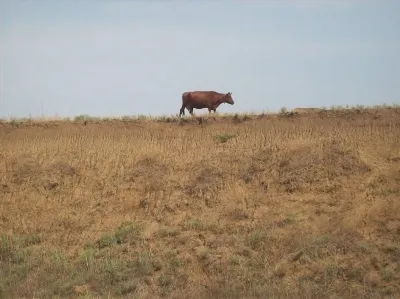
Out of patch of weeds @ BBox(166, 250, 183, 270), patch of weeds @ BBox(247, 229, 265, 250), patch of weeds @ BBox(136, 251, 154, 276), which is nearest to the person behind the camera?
patch of weeds @ BBox(136, 251, 154, 276)

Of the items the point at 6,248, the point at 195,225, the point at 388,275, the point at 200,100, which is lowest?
the point at 388,275

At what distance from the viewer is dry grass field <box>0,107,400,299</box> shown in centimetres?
1560

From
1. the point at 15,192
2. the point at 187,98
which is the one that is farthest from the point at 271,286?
the point at 187,98

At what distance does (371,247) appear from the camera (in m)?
15.8

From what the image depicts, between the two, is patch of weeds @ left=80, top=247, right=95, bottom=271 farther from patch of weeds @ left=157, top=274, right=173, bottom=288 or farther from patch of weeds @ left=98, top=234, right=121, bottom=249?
patch of weeds @ left=157, top=274, right=173, bottom=288

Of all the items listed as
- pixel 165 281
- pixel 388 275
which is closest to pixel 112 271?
pixel 165 281

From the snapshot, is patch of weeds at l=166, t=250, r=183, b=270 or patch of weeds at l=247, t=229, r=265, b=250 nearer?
patch of weeds at l=166, t=250, r=183, b=270

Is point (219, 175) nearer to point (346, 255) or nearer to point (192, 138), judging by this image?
point (192, 138)

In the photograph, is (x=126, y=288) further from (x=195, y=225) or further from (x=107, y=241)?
(x=195, y=225)

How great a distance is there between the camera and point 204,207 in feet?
60.8

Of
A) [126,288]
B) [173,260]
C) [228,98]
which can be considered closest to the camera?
[126,288]

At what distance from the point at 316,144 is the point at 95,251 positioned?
7.89m

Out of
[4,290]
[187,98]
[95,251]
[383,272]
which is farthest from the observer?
[187,98]

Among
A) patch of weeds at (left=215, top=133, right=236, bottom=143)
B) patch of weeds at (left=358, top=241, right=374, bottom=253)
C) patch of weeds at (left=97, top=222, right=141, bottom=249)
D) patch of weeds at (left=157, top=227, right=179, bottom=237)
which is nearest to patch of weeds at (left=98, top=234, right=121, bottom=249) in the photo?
patch of weeds at (left=97, top=222, right=141, bottom=249)
